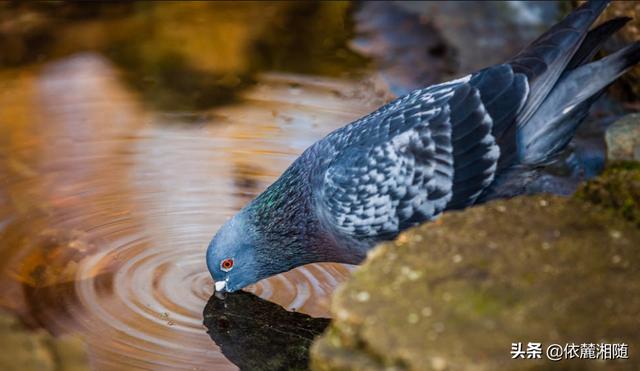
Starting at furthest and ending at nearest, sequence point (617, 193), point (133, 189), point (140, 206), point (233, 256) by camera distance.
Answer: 1. point (133, 189)
2. point (140, 206)
3. point (233, 256)
4. point (617, 193)

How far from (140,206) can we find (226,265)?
107 cm

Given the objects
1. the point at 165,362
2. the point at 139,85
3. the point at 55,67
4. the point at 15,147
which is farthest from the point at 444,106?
the point at 55,67

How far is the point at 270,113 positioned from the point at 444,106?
2.96 metres

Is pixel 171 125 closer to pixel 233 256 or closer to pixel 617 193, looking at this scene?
pixel 233 256

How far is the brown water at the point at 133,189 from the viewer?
17.0 ft

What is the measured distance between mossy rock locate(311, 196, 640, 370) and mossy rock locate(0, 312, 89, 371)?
1.59 m

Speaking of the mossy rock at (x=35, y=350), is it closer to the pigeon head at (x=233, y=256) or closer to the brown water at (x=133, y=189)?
the brown water at (x=133, y=189)

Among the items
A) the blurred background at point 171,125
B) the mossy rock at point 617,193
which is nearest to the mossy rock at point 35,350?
the blurred background at point 171,125

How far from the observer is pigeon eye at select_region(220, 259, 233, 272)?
5.50 m

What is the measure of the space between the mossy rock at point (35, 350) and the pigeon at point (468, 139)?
5.16 feet

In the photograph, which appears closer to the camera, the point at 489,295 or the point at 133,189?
the point at 489,295

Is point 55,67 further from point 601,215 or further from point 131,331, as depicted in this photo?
point 601,215

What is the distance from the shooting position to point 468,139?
507 centimetres

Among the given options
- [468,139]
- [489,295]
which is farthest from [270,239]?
[489,295]
